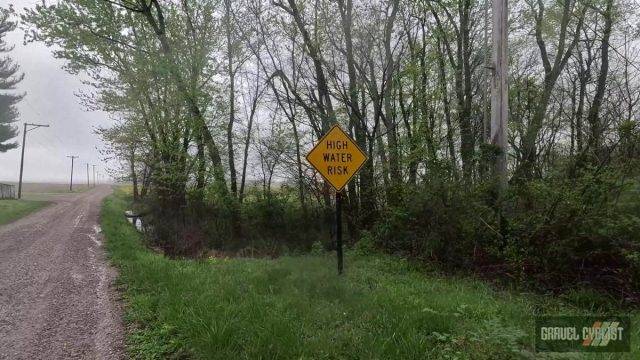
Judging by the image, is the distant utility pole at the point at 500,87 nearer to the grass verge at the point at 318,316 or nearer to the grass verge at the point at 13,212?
the grass verge at the point at 318,316

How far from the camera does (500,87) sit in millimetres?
9273

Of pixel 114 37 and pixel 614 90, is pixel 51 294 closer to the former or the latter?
pixel 114 37

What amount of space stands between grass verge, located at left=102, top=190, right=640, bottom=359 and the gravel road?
1.18ft

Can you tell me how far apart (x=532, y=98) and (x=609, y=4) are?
5.30 m

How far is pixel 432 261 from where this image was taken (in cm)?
1007

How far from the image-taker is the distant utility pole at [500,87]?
9273mm

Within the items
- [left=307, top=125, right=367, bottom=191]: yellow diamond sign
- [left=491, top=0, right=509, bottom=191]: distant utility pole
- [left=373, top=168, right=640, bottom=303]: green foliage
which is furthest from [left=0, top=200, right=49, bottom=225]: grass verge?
[left=491, top=0, right=509, bottom=191]: distant utility pole

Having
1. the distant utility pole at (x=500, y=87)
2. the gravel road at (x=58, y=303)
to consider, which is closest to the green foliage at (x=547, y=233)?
the distant utility pole at (x=500, y=87)

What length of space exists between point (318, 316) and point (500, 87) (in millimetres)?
6884

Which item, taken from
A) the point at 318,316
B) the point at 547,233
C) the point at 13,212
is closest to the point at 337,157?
the point at 318,316

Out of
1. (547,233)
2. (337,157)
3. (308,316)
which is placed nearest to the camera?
(308,316)

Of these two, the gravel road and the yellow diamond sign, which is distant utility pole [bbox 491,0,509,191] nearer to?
the yellow diamond sign

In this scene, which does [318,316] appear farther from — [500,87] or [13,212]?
[13,212]

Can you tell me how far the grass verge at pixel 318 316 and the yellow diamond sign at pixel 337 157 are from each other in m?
1.97
